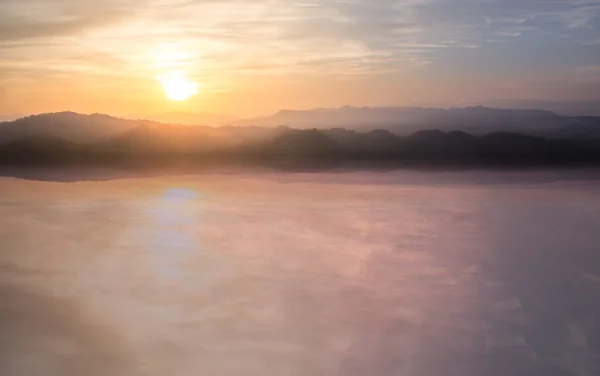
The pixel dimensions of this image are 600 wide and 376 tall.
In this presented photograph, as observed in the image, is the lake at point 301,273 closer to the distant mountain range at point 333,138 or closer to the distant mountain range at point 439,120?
the distant mountain range at point 333,138

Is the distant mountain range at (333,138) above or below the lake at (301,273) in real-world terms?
above

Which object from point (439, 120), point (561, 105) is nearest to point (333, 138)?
point (439, 120)

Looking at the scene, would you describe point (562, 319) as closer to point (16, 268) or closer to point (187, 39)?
point (187, 39)

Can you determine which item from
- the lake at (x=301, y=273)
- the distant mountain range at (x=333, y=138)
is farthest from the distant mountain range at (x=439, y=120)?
the lake at (x=301, y=273)

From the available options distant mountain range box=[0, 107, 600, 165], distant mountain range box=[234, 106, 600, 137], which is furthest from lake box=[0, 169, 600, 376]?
distant mountain range box=[234, 106, 600, 137]

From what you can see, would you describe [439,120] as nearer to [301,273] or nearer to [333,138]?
[333,138]

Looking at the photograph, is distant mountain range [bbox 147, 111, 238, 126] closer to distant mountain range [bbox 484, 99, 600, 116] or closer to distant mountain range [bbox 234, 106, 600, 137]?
distant mountain range [bbox 234, 106, 600, 137]

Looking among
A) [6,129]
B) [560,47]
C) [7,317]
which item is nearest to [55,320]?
[7,317]
